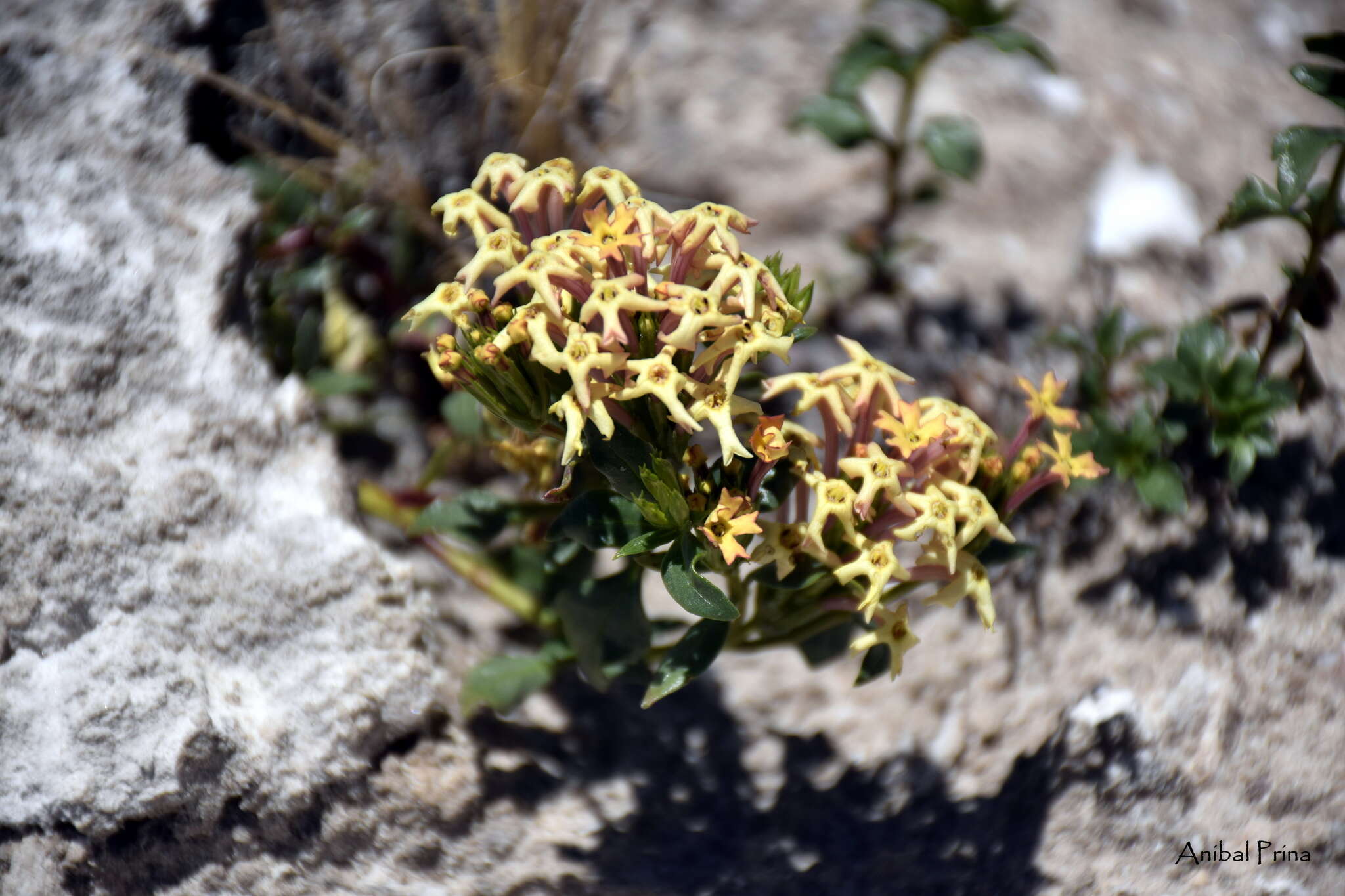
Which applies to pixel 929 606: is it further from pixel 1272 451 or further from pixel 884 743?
pixel 1272 451

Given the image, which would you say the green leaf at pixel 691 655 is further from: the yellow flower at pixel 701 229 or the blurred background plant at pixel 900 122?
the blurred background plant at pixel 900 122

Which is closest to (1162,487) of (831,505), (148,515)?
(831,505)

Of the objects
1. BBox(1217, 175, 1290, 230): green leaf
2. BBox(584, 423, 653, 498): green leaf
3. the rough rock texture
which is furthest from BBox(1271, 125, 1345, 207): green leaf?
BBox(584, 423, 653, 498): green leaf

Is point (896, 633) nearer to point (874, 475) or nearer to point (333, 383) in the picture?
point (874, 475)

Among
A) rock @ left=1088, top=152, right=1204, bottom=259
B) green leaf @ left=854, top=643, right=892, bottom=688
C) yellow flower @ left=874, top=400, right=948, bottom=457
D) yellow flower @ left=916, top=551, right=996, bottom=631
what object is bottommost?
green leaf @ left=854, top=643, right=892, bottom=688

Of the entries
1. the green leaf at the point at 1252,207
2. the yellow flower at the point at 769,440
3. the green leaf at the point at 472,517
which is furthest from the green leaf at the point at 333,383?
the green leaf at the point at 1252,207

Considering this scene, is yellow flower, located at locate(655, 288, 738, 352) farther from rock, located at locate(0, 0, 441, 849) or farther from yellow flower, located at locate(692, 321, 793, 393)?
rock, located at locate(0, 0, 441, 849)
